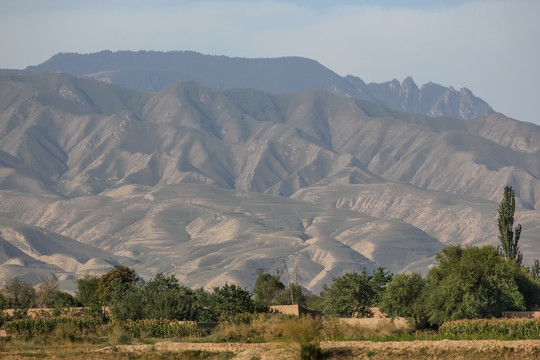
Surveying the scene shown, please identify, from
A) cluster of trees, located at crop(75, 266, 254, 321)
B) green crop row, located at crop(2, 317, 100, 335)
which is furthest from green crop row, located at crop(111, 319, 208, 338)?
cluster of trees, located at crop(75, 266, 254, 321)

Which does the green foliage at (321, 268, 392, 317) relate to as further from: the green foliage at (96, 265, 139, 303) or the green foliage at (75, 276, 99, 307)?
the green foliage at (75, 276, 99, 307)

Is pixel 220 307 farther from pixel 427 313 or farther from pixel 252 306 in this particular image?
pixel 427 313

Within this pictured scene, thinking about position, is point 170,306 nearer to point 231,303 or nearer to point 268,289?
point 231,303

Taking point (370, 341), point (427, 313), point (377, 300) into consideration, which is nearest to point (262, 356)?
point (370, 341)

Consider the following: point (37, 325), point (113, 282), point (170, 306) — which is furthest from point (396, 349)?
point (113, 282)

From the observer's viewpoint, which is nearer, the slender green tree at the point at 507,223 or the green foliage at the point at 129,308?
the green foliage at the point at 129,308

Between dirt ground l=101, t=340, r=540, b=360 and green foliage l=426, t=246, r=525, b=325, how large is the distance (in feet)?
43.4

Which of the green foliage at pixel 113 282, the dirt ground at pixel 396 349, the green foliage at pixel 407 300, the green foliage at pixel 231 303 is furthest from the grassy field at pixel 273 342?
the green foliage at pixel 113 282

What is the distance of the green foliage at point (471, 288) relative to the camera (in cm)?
6819

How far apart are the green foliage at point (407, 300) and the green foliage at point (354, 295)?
9650 mm

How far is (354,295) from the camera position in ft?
284

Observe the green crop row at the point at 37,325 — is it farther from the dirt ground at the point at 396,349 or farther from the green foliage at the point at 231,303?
the dirt ground at the point at 396,349

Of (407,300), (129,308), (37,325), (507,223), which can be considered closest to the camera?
(37,325)

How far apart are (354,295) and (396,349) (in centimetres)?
3226
